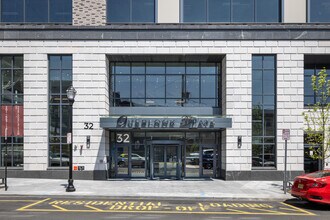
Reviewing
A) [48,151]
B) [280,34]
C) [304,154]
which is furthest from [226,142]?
[48,151]

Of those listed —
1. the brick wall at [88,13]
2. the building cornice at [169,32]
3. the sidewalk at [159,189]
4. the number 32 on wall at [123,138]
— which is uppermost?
the brick wall at [88,13]

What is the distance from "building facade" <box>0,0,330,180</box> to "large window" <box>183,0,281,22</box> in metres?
0.06

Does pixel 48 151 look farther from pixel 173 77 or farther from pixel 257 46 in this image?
pixel 257 46

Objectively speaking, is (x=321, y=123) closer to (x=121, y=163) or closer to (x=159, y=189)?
(x=159, y=189)

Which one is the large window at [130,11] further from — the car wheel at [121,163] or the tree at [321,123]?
the tree at [321,123]

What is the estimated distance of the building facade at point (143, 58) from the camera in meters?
21.2

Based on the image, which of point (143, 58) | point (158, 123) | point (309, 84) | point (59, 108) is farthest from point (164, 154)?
point (309, 84)

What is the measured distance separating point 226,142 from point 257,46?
19.8 ft

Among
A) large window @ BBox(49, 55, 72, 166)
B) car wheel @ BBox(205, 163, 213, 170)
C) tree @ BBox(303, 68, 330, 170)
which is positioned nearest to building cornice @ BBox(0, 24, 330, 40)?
large window @ BBox(49, 55, 72, 166)

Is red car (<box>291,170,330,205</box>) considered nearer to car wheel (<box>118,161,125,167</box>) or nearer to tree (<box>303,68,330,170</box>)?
tree (<box>303,68,330,170</box>)

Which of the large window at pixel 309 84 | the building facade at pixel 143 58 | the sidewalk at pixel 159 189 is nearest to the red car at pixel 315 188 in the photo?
the sidewalk at pixel 159 189

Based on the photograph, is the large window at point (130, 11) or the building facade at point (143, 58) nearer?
the building facade at point (143, 58)

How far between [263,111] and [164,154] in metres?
6.67

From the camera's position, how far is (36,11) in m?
22.0
